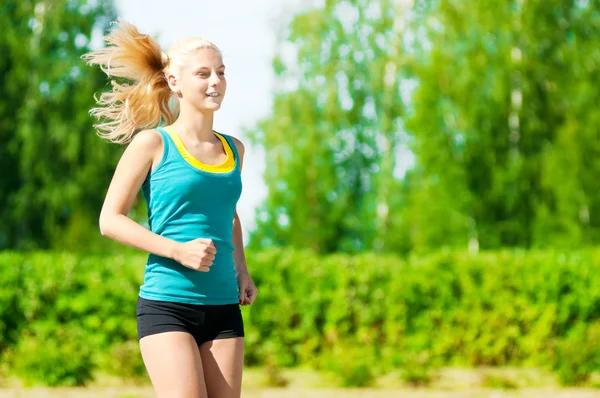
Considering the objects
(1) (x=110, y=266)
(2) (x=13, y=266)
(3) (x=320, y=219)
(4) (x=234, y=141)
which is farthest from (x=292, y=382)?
(3) (x=320, y=219)

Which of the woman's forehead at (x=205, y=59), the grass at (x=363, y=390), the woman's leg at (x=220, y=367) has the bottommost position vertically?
the grass at (x=363, y=390)

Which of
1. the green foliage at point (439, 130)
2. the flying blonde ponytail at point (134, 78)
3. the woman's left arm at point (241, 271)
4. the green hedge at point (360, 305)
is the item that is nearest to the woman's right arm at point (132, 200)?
the flying blonde ponytail at point (134, 78)

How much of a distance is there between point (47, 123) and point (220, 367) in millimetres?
24882

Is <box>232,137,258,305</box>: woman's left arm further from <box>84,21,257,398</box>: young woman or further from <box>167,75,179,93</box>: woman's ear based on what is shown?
<box>167,75,179,93</box>: woman's ear

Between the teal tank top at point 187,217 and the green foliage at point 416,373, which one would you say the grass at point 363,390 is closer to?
the green foliage at point 416,373

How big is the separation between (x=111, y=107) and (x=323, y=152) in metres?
24.0

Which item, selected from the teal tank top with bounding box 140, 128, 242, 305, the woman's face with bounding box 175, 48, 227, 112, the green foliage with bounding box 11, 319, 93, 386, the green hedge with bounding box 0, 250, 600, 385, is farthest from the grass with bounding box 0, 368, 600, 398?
the woman's face with bounding box 175, 48, 227, 112

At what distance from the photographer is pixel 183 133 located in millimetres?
3305

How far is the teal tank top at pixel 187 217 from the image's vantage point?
3.15 m

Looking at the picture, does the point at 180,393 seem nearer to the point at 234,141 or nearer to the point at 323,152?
the point at 234,141

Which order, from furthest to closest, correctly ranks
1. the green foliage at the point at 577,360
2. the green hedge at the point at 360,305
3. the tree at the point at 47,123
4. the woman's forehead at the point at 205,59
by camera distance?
the tree at the point at 47,123 < the green hedge at the point at 360,305 < the green foliage at the point at 577,360 < the woman's forehead at the point at 205,59

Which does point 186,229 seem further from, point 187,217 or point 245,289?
point 245,289

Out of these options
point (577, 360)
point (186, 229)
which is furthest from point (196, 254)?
point (577, 360)

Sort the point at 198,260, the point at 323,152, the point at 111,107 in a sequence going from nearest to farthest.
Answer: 1. the point at 198,260
2. the point at 111,107
3. the point at 323,152
